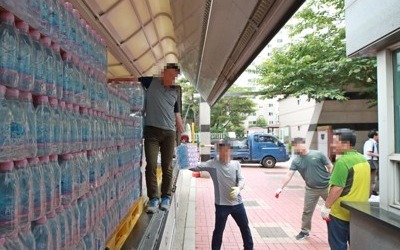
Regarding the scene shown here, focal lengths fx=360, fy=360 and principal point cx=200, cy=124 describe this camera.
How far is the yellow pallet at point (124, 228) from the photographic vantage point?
2.62 meters

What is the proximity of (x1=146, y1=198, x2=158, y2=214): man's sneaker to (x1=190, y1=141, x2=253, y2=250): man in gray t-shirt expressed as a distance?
1057 millimetres

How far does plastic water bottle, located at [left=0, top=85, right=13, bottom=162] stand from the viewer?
1.18 metres

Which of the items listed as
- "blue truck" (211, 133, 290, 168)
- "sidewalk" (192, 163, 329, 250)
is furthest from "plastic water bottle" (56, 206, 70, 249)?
"blue truck" (211, 133, 290, 168)

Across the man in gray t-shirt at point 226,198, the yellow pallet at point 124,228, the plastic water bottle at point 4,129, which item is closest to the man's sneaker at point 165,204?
the yellow pallet at point 124,228

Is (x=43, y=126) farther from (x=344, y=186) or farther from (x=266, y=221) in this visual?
(x=266, y=221)

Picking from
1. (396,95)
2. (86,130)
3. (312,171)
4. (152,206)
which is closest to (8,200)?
(86,130)

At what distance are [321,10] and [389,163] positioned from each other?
954 cm

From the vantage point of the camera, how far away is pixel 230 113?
127 ft

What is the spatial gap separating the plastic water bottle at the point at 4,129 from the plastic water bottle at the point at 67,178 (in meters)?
0.53

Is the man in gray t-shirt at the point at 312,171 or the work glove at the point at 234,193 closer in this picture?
the work glove at the point at 234,193

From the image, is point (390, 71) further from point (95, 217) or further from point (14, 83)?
point (14, 83)

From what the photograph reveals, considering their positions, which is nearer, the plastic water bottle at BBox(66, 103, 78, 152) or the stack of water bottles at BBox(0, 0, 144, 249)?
the stack of water bottles at BBox(0, 0, 144, 249)

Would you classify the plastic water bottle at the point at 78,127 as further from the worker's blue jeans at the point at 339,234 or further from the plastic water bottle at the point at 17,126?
the worker's blue jeans at the point at 339,234

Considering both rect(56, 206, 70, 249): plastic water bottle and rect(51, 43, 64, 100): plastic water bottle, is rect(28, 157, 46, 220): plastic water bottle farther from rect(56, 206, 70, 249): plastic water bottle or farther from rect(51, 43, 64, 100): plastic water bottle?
rect(51, 43, 64, 100): plastic water bottle
